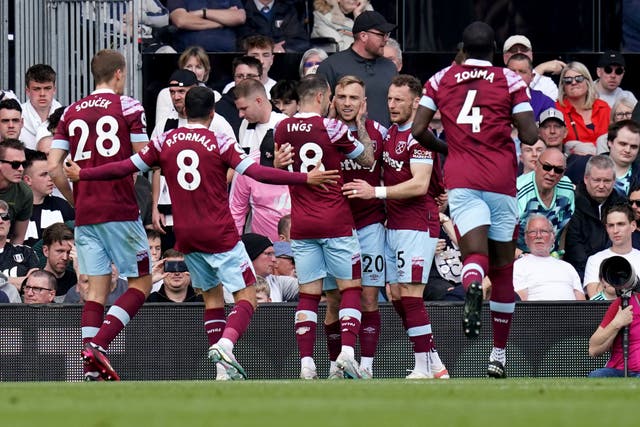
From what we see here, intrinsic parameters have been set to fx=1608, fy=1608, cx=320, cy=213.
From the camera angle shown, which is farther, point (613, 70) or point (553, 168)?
point (613, 70)

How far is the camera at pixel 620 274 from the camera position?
456 inches

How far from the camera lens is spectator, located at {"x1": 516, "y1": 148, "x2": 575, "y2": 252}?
14992 millimetres

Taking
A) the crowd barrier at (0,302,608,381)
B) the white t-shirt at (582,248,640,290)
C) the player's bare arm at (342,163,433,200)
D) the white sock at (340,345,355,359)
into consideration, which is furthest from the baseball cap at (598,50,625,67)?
the white sock at (340,345,355,359)

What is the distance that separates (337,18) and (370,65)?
3.11m

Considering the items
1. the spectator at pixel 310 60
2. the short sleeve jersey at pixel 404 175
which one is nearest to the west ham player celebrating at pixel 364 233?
the short sleeve jersey at pixel 404 175

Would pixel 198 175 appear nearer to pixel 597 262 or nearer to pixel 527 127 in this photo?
pixel 527 127

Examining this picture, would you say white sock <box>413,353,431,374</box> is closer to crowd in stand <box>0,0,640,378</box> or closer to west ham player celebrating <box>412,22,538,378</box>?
crowd in stand <box>0,0,640,378</box>

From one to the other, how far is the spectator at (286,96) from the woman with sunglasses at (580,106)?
9.27 feet

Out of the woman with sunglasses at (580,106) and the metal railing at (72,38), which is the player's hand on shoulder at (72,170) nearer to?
the metal railing at (72,38)

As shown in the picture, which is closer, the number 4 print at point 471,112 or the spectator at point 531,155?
the number 4 print at point 471,112

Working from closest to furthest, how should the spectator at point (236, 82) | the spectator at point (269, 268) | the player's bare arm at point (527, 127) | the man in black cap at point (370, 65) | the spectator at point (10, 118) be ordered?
the player's bare arm at point (527, 127), the spectator at point (269, 268), the man in black cap at point (370, 65), the spectator at point (10, 118), the spectator at point (236, 82)

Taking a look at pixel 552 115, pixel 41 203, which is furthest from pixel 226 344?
pixel 552 115

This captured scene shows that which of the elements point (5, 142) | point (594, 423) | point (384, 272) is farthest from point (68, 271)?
point (594, 423)

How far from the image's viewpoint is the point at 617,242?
14.2 m
